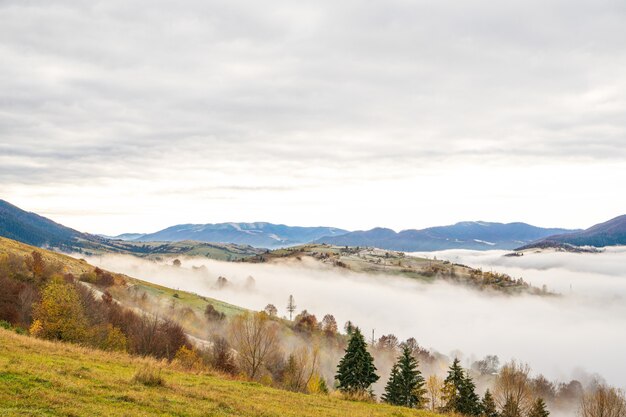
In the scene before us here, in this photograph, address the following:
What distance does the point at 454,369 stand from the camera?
74.9 m

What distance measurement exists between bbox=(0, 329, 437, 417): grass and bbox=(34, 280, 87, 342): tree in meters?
22.7

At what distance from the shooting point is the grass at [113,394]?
54.1 ft

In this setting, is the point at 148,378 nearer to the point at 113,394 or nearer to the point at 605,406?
the point at 113,394

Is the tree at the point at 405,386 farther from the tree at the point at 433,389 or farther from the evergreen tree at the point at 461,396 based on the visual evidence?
the tree at the point at 433,389

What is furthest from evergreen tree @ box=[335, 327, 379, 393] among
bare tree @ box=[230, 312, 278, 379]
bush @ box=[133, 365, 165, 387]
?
bush @ box=[133, 365, 165, 387]

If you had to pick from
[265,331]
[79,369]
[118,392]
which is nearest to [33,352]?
[79,369]

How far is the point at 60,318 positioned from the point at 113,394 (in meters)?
39.2

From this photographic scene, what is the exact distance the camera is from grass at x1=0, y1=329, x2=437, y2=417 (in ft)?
54.1

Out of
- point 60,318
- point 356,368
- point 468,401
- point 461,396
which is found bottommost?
point 468,401

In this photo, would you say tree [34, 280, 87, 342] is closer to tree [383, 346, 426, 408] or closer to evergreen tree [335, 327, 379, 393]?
evergreen tree [335, 327, 379, 393]

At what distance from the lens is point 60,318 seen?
50875mm

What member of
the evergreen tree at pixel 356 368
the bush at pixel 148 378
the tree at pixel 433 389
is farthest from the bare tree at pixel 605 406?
the bush at pixel 148 378

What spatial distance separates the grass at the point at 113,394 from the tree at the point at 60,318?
22702 mm

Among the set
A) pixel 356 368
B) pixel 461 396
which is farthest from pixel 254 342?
pixel 461 396
